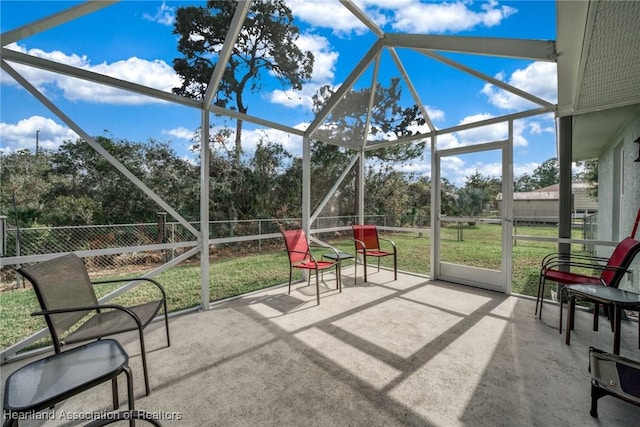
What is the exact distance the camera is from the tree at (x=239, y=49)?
2.98m

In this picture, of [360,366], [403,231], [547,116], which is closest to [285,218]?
[403,231]

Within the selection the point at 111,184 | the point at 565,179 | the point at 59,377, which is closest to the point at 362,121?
the point at 565,179

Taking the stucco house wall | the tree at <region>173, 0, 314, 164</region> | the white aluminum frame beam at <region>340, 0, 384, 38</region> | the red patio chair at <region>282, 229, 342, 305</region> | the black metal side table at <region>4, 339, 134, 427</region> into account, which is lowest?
the black metal side table at <region>4, 339, 134, 427</region>

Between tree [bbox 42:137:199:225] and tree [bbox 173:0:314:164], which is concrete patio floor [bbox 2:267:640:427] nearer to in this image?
tree [bbox 42:137:199:225]

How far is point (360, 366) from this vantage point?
2182 millimetres

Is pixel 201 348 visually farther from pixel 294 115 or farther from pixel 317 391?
pixel 294 115

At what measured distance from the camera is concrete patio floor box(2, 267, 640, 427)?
168 centimetres

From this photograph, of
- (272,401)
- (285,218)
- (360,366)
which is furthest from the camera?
(285,218)

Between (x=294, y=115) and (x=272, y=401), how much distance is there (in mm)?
3786

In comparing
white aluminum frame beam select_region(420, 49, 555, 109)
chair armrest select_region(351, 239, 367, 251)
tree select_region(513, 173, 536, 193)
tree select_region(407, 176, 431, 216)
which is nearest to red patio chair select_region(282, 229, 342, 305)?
chair armrest select_region(351, 239, 367, 251)

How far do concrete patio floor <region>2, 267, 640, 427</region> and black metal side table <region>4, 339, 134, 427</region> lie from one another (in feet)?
1.66

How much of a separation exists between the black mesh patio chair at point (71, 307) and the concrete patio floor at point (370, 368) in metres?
0.43

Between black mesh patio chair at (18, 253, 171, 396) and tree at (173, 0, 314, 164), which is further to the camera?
tree at (173, 0, 314, 164)

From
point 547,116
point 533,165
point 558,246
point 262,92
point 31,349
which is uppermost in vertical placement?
point 262,92
